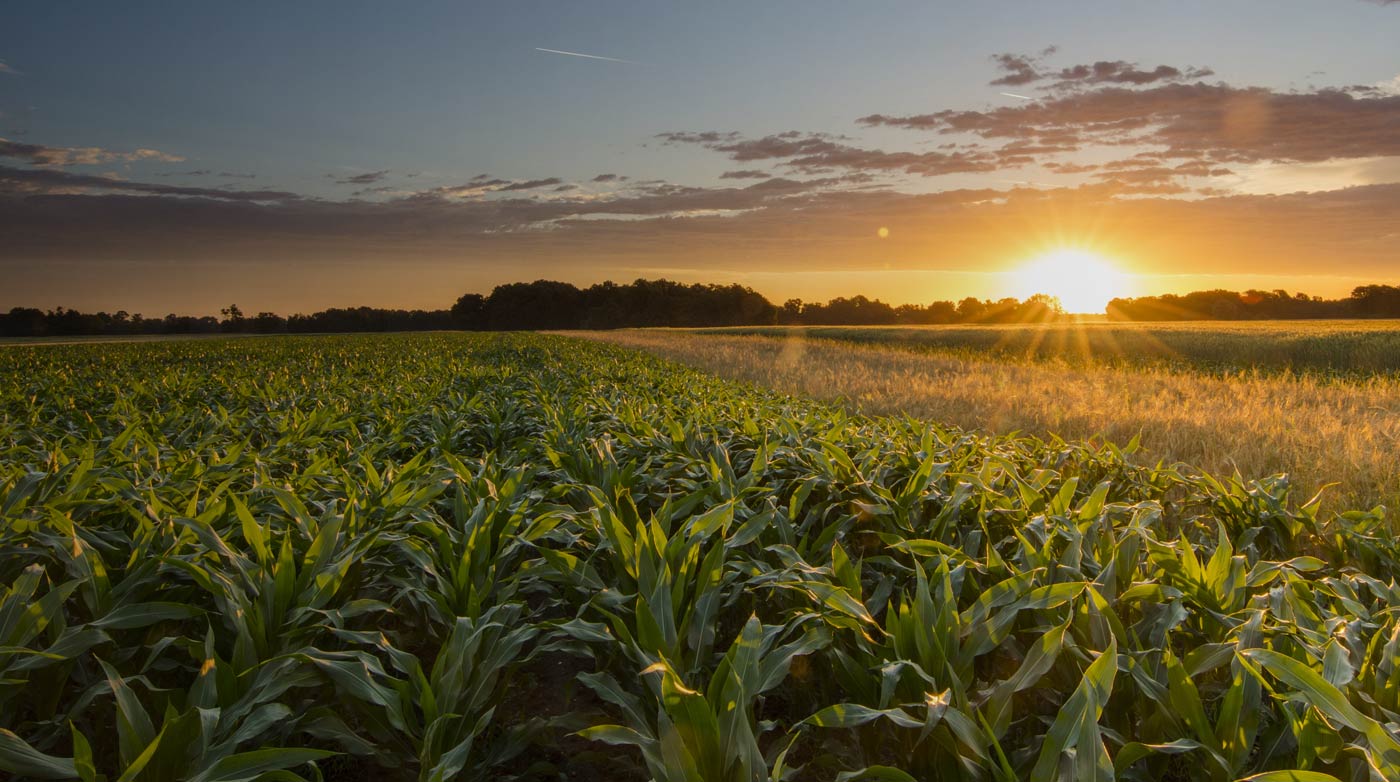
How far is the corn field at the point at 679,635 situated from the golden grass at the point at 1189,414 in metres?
2.11

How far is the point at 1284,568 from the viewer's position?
300 cm

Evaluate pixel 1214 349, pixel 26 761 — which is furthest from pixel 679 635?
pixel 1214 349

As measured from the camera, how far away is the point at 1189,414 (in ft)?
28.8

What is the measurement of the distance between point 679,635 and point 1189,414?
8853mm

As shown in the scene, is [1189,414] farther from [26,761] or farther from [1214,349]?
[1214,349]

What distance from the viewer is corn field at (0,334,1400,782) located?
1763mm

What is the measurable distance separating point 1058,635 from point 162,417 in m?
8.54

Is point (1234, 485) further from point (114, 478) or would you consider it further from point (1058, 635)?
point (114, 478)

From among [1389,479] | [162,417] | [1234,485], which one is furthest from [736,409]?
[162,417]

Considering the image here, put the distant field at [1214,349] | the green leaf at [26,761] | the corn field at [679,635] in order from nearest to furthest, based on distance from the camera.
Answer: the green leaf at [26,761], the corn field at [679,635], the distant field at [1214,349]

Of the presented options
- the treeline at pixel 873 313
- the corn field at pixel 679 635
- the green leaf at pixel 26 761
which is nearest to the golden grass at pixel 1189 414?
the corn field at pixel 679 635

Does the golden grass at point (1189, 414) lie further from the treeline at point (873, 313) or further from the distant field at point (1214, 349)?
the treeline at point (873, 313)

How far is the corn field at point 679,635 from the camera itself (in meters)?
1.76

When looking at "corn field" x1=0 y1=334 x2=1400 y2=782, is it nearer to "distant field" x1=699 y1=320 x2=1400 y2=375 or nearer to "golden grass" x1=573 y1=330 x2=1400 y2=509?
"golden grass" x1=573 y1=330 x2=1400 y2=509
